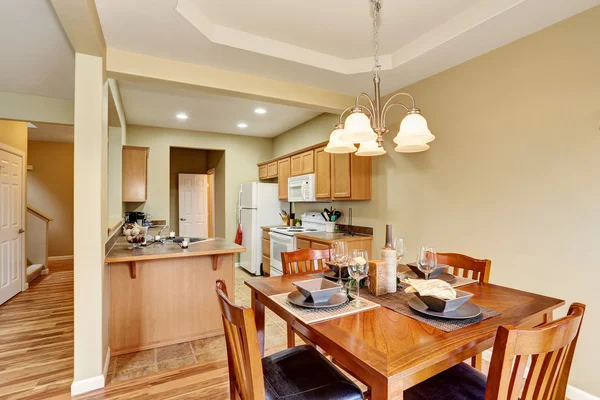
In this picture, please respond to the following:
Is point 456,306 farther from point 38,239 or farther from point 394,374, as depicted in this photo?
point 38,239

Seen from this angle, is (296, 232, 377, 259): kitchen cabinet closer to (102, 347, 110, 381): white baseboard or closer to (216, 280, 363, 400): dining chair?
(216, 280, 363, 400): dining chair

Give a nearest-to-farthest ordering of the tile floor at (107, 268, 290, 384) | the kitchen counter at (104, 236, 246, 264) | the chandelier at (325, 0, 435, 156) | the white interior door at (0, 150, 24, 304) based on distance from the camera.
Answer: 1. the chandelier at (325, 0, 435, 156)
2. the tile floor at (107, 268, 290, 384)
3. the kitchen counter at (104, 236, 246, 264)
4. the white interior door at (0, 150, 24, 304)

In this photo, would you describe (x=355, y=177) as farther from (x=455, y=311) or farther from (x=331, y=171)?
(x=455, y=311)

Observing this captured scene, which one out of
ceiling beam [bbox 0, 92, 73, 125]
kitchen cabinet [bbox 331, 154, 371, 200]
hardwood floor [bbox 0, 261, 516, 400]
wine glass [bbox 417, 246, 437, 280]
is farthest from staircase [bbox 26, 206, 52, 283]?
wine glass [bbox 417, 246, 437, 280]

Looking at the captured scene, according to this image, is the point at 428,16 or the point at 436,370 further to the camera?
the point at 428,16

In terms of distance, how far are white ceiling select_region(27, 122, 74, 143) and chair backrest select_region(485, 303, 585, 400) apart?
20.1 feet

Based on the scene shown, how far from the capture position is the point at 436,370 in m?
1.04

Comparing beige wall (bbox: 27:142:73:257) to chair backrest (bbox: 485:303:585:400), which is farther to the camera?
beige wall (bbox: 27:142:73:257)

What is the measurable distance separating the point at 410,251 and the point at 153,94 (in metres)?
3.41

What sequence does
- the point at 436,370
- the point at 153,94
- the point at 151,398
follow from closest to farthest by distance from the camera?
the point at 436,370
the point at 151,398
the point at 153,94

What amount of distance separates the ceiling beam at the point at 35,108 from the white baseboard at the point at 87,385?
276 cm

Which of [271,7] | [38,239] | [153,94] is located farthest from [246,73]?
[38,239]

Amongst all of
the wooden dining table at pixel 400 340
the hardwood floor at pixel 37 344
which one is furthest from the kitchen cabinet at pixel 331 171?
the hardwood floor at pixel 37 344

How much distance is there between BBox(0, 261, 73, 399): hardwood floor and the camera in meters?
2.18
